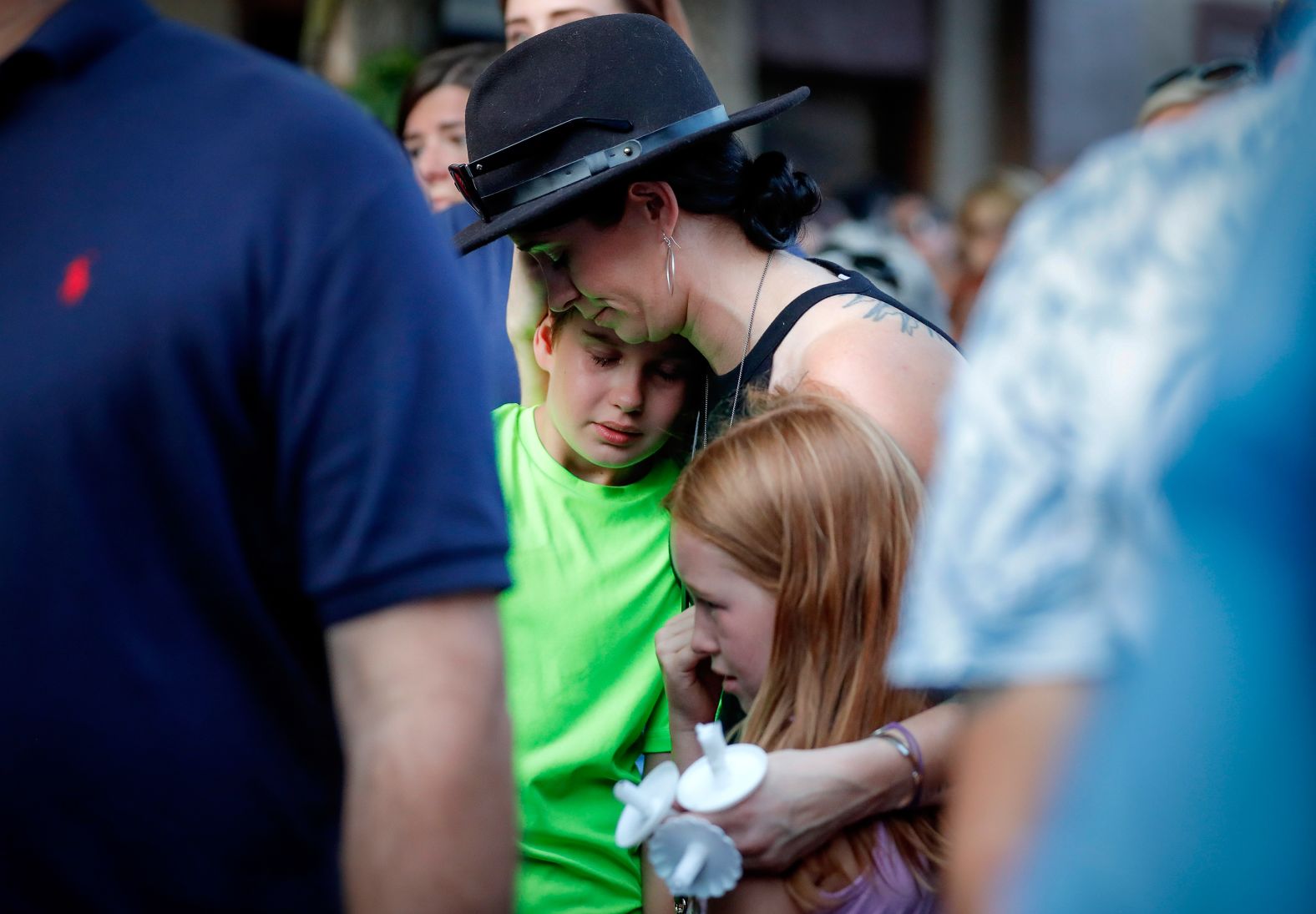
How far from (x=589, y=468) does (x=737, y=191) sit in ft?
1.76

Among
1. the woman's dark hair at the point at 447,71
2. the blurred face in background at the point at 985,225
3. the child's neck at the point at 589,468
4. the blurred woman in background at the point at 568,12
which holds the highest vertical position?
the blurred woman in background at the point at 568,12

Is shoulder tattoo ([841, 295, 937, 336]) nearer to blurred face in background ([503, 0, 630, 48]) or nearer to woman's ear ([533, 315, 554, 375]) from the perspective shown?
woman's ear ([533, 315, 554, 375])

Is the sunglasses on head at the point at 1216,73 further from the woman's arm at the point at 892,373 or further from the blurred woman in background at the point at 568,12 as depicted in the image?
the woman's arm at the point at 892,373

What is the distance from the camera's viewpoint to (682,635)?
1.90 m

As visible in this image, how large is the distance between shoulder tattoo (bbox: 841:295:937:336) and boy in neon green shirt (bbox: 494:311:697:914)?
31 cm

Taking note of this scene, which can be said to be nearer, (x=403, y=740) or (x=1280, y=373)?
(x=1280, y=373)

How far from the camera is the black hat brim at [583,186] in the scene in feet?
6.89

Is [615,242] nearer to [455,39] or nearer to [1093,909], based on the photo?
[1093,909]

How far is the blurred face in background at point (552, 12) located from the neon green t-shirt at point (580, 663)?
1.12m

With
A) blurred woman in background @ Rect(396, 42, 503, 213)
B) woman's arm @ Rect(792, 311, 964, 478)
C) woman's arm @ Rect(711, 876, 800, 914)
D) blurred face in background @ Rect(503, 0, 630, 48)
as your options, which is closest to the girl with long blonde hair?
woman's arm @ Rect(711, 876, 800, 914)

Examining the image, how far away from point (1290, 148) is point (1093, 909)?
16.5 inches

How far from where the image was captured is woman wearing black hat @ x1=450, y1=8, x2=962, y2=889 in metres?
2.11

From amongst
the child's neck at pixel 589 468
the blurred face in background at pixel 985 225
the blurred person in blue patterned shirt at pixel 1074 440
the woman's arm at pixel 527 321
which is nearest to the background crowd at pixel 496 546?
the blurred person in blue patterned shirt at pixel 1074 440

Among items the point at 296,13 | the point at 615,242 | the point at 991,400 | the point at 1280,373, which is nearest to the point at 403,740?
the point at 991,400
